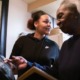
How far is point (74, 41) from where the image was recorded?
128cm

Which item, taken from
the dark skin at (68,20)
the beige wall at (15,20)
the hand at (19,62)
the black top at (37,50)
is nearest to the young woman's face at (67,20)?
the dark skin at (68,20)

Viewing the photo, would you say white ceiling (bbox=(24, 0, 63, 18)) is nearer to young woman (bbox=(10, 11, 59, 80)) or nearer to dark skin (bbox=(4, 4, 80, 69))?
young woman (bbox=(10, 11, 59, 80))

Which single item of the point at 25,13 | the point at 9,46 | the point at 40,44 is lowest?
the point at 9,46

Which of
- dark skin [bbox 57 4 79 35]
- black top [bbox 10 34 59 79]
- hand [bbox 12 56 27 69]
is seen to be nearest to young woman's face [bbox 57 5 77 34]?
dark skin [bbox 57 4 79 35]

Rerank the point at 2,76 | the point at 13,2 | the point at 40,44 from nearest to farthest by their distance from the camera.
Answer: the point at 2,76 → the point at 40,44 → the point at 13,2

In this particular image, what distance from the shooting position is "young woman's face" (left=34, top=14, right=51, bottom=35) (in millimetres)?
2010

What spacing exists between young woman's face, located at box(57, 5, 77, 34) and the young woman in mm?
626

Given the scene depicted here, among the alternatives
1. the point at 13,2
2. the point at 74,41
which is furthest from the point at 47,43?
the point at 13,2

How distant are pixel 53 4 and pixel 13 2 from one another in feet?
2.28

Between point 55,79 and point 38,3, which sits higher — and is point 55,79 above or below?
below

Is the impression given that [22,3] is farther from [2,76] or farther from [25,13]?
[2,76]

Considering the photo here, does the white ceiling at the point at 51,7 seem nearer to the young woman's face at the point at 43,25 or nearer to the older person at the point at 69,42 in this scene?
the young woman's face at the point at 43,25

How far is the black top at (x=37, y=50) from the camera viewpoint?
6.15 feet

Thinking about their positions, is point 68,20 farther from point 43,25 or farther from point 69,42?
point 43,25
